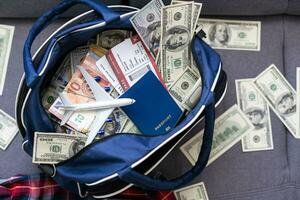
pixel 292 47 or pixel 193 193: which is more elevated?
pixel 292 47

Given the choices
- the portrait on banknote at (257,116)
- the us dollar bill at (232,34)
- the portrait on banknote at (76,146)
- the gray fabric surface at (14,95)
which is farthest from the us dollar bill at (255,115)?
the gray fabric surface at (14,95)

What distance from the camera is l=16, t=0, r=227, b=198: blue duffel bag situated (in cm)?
99

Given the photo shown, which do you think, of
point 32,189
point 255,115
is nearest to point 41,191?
point 32,189

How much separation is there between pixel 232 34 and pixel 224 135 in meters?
0.28

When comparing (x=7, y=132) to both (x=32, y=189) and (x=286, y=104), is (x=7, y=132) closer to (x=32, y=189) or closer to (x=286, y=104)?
(x=32, y=189)

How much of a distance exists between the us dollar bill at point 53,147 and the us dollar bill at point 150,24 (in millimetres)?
293

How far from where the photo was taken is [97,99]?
1.11m

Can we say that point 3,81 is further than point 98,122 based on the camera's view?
Yes

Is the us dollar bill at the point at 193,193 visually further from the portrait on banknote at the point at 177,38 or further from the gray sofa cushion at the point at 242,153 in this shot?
the portrait on banknote at the point at 177,38

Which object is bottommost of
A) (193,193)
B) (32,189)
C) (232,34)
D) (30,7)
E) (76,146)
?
(193,193)

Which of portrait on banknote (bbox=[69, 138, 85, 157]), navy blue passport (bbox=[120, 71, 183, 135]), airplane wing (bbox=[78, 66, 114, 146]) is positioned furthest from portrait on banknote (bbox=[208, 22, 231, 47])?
portrait on banknote (bbox=[69, 138, 85, 157])

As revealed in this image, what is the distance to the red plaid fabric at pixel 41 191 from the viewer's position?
3.62 ft

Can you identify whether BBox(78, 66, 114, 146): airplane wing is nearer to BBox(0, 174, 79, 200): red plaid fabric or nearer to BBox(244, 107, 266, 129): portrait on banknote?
BBox(0, 174, 79, 200): red plaid fabric

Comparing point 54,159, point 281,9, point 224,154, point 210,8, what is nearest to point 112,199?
point 54,159
